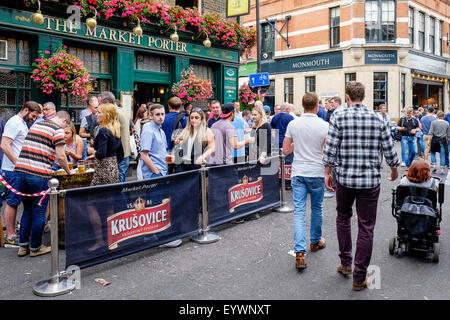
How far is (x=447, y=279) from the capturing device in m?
4.29

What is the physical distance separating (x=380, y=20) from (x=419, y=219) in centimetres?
2277

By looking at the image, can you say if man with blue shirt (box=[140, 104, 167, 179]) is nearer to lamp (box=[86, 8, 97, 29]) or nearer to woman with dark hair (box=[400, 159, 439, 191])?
woman with dark hair (box=[400, 159, 439, 191])

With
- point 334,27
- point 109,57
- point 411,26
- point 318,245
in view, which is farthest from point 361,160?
point 411,26

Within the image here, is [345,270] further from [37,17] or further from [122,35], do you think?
[122,35]

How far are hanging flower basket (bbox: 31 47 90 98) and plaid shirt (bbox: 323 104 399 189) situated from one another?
6703 mm

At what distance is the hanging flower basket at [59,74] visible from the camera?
8.71 m

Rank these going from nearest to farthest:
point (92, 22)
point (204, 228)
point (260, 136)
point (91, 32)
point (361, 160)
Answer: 1. point (361, 160)
2. point (204, 228)
3. point (260, 136)
4. point (92, 22)
5. point (91, 32)

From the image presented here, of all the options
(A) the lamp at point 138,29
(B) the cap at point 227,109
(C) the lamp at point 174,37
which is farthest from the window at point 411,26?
(B) the cap at point 227,109

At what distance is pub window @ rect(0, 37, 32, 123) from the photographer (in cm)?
894

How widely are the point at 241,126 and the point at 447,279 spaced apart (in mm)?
4277

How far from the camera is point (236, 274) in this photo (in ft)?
14.8

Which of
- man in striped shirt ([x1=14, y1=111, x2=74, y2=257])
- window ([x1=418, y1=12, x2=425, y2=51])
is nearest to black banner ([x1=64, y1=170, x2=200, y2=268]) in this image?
man in striped shirt ([x1=14, y1=111, x2=74, y2=257])

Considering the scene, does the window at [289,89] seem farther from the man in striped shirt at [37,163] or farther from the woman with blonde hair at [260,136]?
the man in striped shirt at [37,163]
